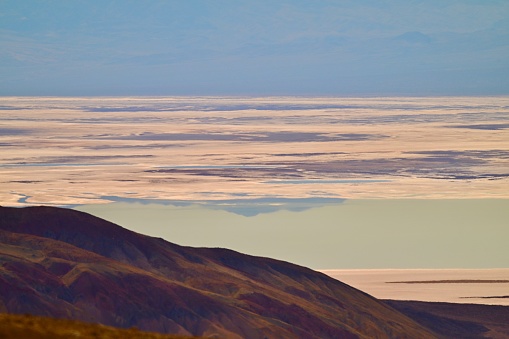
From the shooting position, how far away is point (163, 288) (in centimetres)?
3256

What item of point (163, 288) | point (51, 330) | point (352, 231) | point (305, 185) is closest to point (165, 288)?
point (163, 288)

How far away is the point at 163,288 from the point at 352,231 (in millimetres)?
16928

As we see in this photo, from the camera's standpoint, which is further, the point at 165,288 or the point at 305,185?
the point at 305,185

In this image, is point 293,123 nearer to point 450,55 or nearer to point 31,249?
point 31,249

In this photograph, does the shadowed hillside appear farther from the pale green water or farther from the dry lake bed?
the pale green water

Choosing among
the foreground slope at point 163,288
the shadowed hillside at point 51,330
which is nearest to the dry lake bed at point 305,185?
the foreground slope at point 163,288

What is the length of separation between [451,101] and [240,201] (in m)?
90.2

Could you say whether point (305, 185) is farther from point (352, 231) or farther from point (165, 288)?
point (165, 288)

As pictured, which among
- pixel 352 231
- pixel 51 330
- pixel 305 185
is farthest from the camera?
pixel 305 185

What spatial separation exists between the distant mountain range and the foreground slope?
1.2 inches

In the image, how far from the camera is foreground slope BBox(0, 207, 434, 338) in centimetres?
3105

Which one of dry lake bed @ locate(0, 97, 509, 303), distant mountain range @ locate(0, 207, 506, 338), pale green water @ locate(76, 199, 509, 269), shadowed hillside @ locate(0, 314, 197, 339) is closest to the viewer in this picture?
shadowed hillside @ locate(0, 314, 197, 339)

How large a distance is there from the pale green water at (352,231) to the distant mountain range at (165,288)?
4255 mm

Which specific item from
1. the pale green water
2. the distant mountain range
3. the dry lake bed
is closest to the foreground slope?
the distant mountain range
